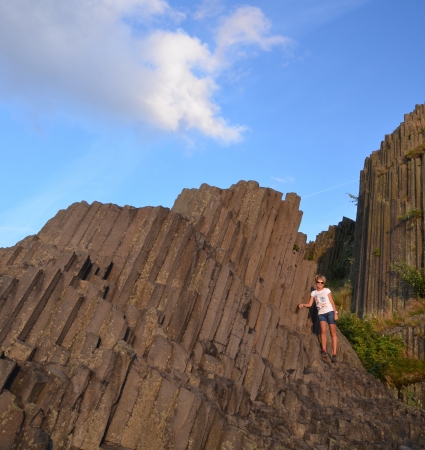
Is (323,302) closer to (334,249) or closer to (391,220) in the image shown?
(391,220)

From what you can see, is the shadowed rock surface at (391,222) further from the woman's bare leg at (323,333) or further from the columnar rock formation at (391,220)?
the woman's bare leg at (323,333)

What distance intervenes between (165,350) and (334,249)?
22.3 meters

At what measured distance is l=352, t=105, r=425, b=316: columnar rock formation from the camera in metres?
17.1

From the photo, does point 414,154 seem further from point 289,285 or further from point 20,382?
point 20,382

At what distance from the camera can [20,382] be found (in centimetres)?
515

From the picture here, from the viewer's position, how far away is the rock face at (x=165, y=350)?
17.4ft

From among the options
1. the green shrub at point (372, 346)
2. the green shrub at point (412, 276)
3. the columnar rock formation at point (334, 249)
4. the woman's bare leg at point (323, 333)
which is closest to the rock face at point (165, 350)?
the woman's bare leg at point (323, 333)

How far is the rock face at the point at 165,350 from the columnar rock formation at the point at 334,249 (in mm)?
13567

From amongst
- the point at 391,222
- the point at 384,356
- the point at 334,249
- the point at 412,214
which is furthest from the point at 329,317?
the point at 334,249

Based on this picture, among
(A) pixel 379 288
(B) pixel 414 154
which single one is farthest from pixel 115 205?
(B) pixel 414 154

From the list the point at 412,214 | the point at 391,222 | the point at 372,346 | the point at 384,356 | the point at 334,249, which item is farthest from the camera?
the point at 334,249

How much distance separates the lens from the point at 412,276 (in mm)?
16125

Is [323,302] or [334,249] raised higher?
[334,249]

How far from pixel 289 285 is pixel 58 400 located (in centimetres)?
835
